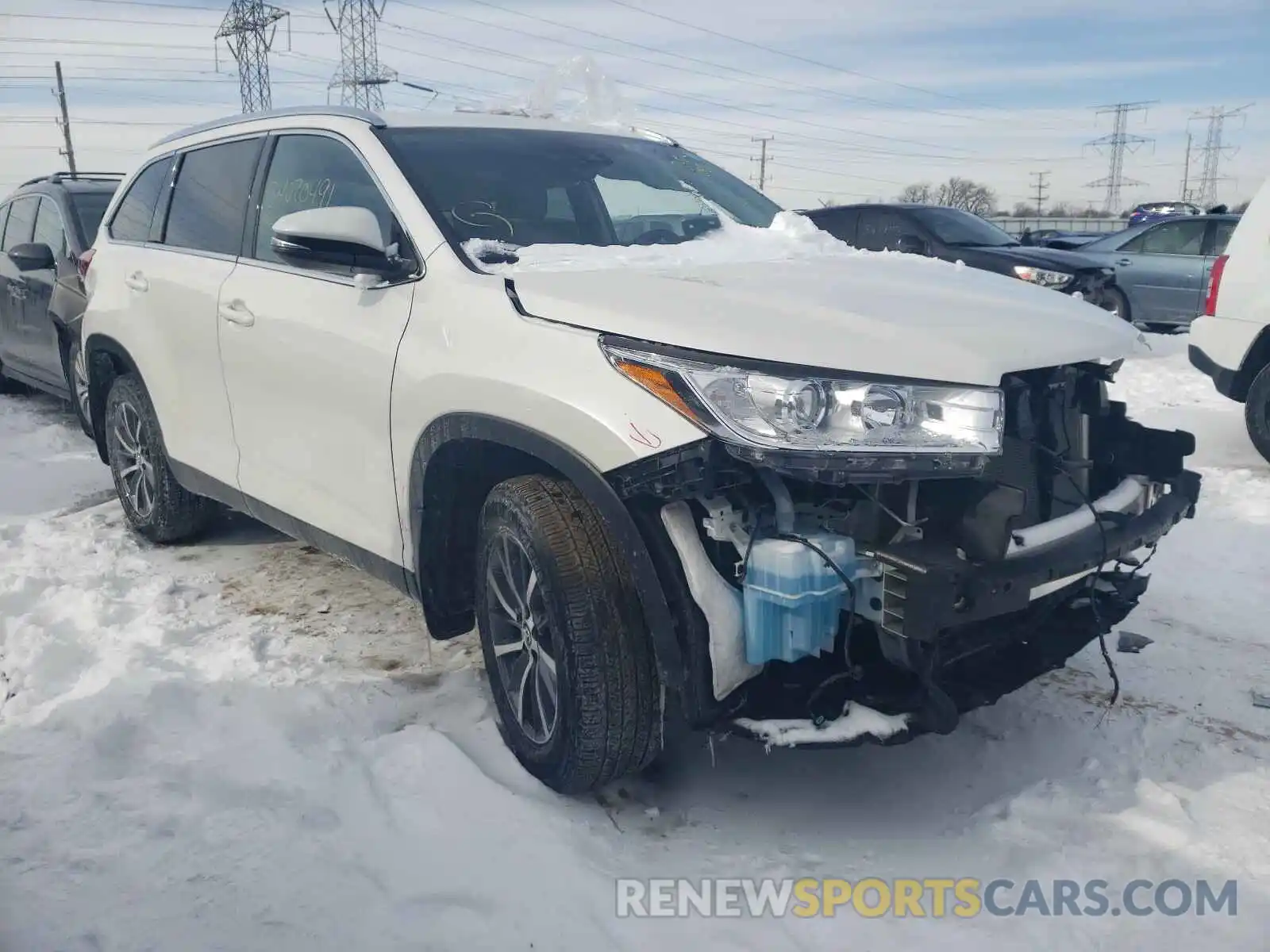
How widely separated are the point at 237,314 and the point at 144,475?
1557 mm

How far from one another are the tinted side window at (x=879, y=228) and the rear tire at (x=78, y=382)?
796 centimetres

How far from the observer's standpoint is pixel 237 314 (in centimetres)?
387

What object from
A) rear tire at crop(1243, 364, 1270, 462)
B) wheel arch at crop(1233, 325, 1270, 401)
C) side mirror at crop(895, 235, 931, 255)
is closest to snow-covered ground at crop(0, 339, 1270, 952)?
rear tire at crop(1243, 364, 1270, 462)

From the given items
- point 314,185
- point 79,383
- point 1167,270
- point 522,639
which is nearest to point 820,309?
point 522,639

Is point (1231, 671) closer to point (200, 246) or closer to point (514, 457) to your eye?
point (514, 457)

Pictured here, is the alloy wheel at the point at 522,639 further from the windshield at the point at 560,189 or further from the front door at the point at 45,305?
the front door at the point at 45,305

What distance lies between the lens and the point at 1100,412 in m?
3.08

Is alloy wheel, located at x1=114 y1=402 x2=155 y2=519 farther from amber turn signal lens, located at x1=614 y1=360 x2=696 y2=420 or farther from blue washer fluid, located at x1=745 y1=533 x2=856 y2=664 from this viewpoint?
blue washer fluid, located at x1=745 y1=533 x2=856 y2=664

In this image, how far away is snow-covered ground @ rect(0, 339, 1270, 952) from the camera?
7.94 feet

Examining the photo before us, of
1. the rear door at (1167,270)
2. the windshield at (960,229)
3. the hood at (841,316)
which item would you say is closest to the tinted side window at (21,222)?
the hood at (841,316)

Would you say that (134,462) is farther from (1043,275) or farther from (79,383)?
(1043,275)

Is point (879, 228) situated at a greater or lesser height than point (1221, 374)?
greater

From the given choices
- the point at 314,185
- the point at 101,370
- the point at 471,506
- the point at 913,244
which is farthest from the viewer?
the point at 913,244

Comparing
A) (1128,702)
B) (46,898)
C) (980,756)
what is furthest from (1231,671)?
(46,898)
